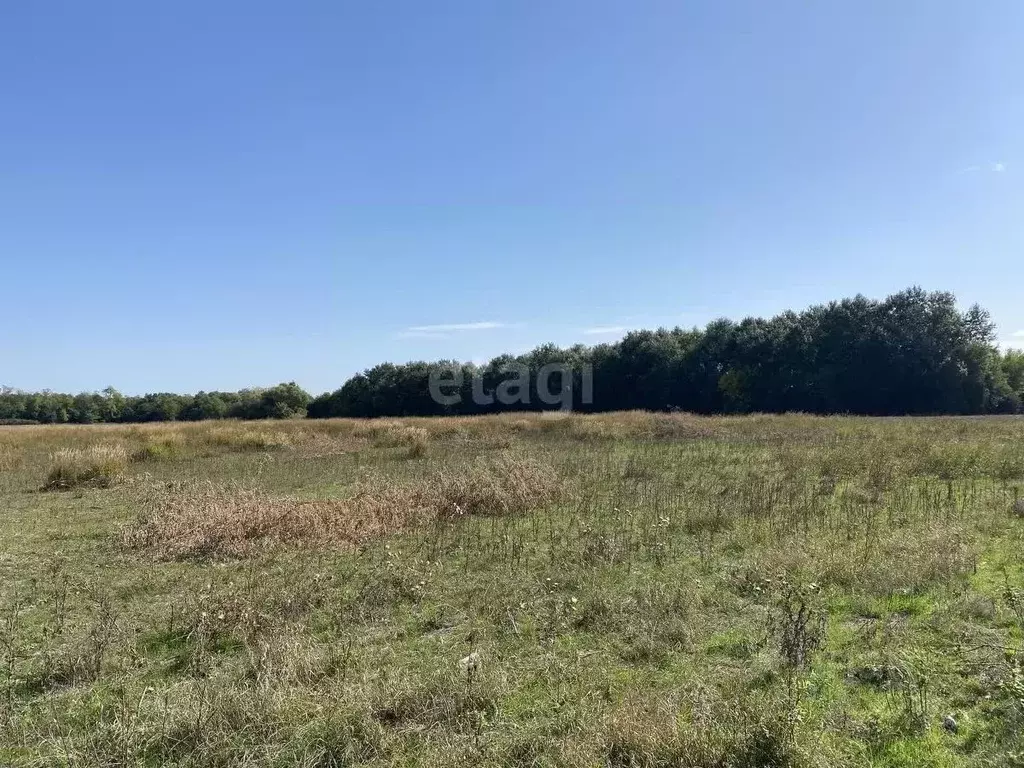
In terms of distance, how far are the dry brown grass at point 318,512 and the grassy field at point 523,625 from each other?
47 millimetres

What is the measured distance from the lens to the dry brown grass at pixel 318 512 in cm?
769

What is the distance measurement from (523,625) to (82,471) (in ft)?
45.2

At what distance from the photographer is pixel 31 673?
4.14 metres

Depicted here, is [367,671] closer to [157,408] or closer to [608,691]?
[608,691]

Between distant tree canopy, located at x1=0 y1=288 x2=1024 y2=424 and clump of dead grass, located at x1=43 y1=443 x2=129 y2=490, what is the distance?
35336mm

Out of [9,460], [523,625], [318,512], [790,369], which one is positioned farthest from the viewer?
[790,369]

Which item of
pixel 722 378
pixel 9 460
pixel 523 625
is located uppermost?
pixel 722 378

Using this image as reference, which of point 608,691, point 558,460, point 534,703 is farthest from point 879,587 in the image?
point 558,460

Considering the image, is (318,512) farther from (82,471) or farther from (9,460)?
(9,460)

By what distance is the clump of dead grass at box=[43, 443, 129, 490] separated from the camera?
540 inches

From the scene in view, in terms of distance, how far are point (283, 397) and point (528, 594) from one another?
48.3m

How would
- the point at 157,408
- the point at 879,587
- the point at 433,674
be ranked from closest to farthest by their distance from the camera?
the point at 433,674 < the point at 879,587 < the point at 157,408

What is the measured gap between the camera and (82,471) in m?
13.9

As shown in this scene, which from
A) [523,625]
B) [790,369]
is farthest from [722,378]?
[523,625]
